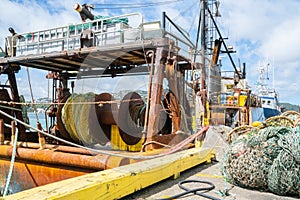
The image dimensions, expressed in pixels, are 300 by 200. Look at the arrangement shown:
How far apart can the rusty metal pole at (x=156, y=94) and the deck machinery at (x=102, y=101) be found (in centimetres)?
2

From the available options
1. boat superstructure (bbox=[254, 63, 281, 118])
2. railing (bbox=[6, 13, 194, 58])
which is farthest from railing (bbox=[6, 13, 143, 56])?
boat superstructure (bbox=[254, 63, 281, 118])

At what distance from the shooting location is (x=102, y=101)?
7.52 meters

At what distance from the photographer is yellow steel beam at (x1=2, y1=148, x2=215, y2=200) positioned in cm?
260

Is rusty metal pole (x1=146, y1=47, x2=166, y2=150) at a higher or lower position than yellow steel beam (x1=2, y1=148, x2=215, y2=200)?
higher

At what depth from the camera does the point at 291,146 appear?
11.3 feet

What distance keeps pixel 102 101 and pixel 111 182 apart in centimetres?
463

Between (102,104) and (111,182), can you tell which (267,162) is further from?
(102,104)

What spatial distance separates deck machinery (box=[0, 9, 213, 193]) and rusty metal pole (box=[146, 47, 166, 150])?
0.02m

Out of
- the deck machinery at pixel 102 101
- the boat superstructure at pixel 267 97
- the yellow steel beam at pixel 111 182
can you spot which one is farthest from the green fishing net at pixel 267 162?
the boat superstructure at pixel 267 97

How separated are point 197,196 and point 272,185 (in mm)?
947

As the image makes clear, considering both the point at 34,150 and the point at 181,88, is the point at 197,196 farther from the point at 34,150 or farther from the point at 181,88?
the point at 181,88

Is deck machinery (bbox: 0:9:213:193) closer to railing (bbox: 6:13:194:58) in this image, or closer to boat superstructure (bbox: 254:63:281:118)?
railing (bbox: 6:13:194:58)

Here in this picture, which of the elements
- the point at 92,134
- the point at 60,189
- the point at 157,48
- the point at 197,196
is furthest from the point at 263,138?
the point at 92,134

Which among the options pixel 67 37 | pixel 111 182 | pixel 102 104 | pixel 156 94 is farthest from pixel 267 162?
pixel 67 37
